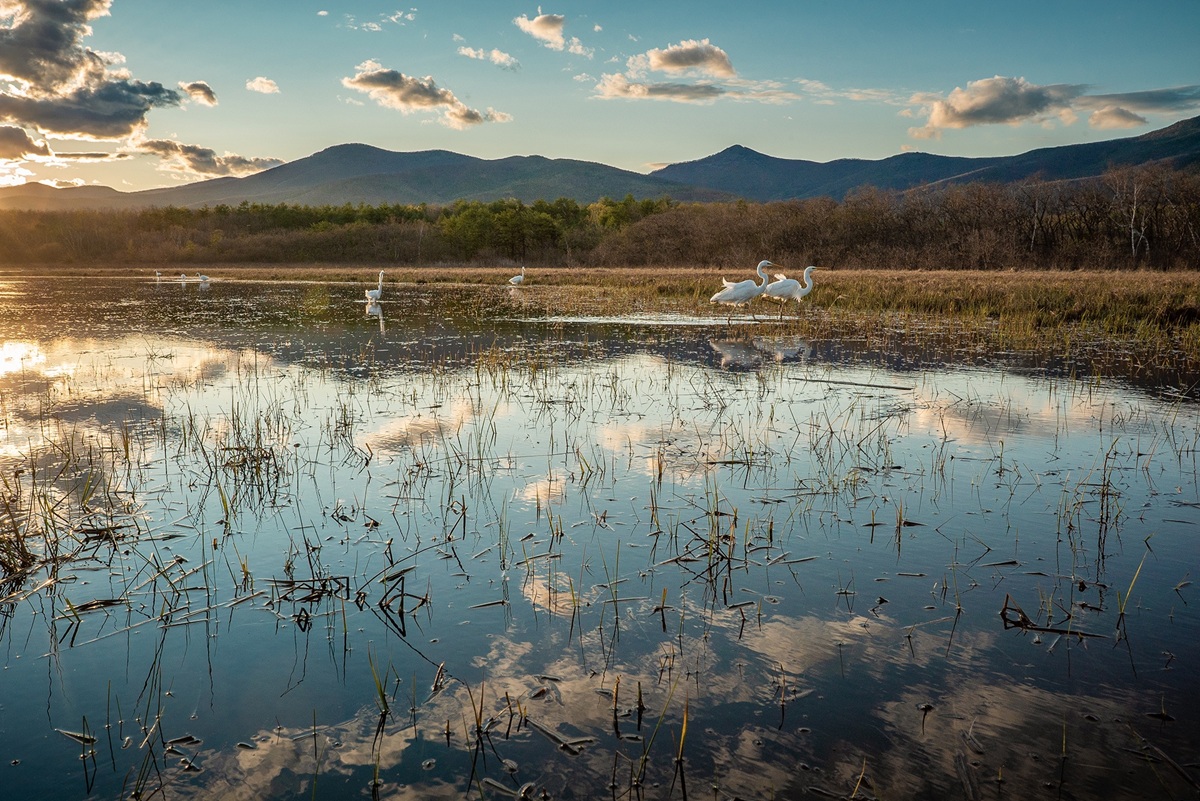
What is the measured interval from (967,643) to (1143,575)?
1.60m

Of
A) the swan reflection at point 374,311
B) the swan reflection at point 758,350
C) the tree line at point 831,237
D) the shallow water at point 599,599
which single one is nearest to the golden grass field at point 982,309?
the swan reflection at point 758,350

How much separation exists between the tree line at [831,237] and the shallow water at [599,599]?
3890cm

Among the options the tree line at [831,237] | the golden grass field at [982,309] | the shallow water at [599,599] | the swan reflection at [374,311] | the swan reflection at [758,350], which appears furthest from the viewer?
the tree line at [831,237]

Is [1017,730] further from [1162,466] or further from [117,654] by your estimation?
[1162,466]

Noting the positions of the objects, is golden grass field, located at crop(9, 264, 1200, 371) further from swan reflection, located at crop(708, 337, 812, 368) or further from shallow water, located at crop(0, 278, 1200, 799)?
shallow water, located at crop(0, 278, 1200, 799)

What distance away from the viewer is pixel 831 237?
170 ft

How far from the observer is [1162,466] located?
6.86 meters

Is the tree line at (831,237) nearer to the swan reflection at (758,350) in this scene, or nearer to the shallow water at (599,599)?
the swan reflection at (758,350)

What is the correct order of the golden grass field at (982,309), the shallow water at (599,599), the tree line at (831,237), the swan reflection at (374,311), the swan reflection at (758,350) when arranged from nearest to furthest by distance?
the shallow water at (599,599) → the swan reflection at (758,350) → the golden grass field at (982,309) → the swan reflection at (374,311) → the tree line at (831,237)

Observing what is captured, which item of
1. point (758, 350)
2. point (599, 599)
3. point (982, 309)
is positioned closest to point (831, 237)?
point (982, 309)

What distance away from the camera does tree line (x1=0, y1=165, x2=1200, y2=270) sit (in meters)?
45.3

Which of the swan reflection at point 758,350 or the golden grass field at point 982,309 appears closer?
the swan reflection at point 758,350

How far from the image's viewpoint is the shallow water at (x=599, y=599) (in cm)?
303

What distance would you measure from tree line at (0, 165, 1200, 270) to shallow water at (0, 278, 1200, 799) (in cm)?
3890
